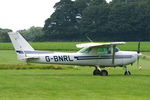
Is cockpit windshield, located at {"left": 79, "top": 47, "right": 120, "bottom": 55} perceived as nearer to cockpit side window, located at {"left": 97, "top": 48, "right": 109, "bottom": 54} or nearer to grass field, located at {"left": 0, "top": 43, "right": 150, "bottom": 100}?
cockpit side window, located at {"left": 97, "top": 48, "right": 109, "bottom": 54}

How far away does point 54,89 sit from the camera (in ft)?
68.9

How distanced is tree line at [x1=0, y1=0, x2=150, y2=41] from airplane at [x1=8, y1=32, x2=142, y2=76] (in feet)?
275

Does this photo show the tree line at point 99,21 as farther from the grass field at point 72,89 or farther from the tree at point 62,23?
the grass field at point 72,89

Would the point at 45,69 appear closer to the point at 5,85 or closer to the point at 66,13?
the point at 5,85

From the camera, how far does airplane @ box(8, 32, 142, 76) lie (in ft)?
94.6

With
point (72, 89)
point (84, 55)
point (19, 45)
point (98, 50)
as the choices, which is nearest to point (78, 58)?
point (84, 55)

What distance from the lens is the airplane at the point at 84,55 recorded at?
→ 2884 cm

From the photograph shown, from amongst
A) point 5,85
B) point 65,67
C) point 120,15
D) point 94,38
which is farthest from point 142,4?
point 5,85

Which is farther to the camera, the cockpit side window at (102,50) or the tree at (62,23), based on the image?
the tree at (62,23)

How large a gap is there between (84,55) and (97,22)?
95071 mm

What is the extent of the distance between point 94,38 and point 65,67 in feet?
270

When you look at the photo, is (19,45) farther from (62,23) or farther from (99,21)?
(62,23)

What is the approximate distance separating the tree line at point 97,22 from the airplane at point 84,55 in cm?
8380

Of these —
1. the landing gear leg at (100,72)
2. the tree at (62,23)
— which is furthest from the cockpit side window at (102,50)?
the tree at (62,23)
